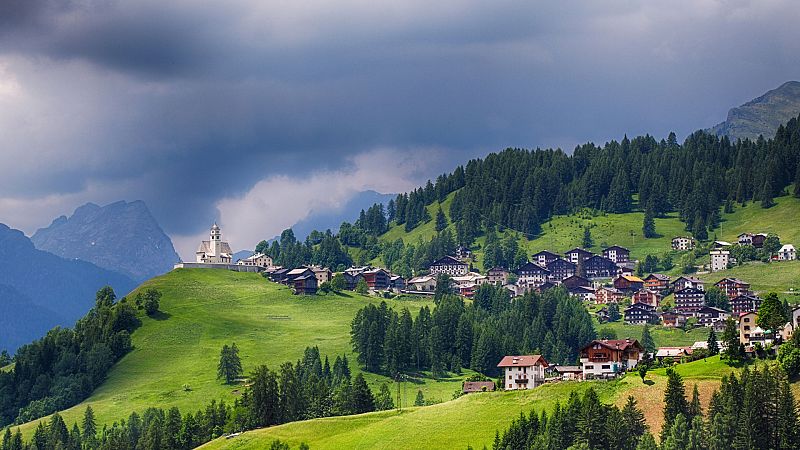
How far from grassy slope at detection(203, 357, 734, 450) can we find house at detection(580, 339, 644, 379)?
1873 cm

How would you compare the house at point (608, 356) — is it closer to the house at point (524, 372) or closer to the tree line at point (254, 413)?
the house at point (524, 372)

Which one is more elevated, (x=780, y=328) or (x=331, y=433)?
(x=780, y=328)

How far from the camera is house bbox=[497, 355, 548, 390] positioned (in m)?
179

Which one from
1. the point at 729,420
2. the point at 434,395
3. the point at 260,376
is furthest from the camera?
the point at 434,395

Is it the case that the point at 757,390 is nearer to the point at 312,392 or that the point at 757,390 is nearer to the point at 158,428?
the point at 312,392

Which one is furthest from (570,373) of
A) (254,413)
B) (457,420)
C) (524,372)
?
(254,413)

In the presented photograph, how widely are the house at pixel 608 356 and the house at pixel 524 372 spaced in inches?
366

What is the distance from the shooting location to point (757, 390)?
4951 inches

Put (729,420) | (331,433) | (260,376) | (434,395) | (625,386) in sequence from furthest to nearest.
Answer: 1. (434,395)
2. (260,376)
3. (331,433)
4. (625,386)
5. (729,420)

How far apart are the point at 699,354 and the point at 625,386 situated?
19.1 metres

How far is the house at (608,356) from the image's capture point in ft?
553

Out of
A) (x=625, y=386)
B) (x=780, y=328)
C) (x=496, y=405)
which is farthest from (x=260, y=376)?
(x=780, y=328)

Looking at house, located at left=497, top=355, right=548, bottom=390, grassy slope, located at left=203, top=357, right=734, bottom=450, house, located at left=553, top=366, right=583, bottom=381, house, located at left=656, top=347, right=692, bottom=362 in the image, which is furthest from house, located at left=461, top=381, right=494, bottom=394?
house, located at left=656, top=347, right=692, bottom=362

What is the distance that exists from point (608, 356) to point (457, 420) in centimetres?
3110
